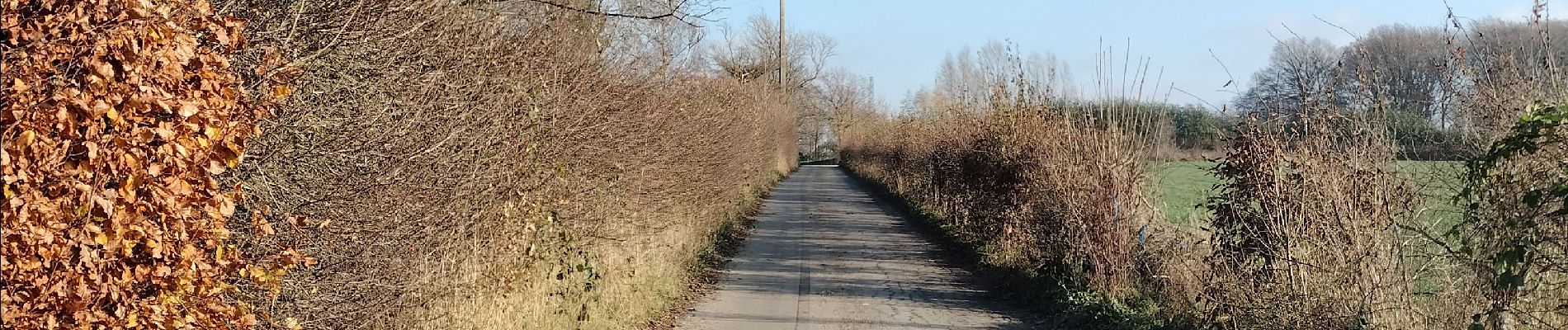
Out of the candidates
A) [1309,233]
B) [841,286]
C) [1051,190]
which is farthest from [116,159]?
[1051,190]

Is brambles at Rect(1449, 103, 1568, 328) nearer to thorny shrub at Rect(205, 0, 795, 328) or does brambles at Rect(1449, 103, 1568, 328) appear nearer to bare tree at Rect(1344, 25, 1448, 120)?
bare tree at Rect(1344, 25, 1448, 120)

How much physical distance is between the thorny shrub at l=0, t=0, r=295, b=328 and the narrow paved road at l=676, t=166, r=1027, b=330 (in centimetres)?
611

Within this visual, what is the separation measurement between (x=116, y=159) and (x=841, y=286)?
30.3 feet

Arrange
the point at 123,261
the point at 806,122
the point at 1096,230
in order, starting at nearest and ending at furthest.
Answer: the point at 123,261 < the point at 1096,230 < the point at 806,122

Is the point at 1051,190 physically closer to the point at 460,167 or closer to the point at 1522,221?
the point at 1522,221

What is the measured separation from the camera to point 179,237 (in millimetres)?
2977

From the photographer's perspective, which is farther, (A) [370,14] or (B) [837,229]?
(B) [837,229]

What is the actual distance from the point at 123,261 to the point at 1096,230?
9010 millimetres

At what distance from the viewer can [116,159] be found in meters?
2.70

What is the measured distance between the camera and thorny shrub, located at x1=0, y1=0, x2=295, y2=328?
2.52 m

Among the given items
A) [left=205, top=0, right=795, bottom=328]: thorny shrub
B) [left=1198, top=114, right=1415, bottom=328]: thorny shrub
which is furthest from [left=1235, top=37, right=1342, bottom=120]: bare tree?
[left=205, top=0, right=795, bottom=328]: thorny shrub

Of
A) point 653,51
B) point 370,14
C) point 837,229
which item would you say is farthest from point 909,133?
point 370,14

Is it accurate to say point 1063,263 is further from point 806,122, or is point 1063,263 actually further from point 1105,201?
point 806,122

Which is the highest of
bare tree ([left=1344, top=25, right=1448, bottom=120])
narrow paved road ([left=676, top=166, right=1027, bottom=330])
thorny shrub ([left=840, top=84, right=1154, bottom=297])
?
bare tree ([left=1344, top=25, right=1448, bottom=120])
